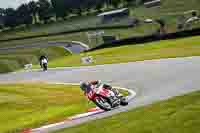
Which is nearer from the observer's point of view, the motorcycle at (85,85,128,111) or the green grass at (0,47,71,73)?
the motorcycle at (85,85,128,111)

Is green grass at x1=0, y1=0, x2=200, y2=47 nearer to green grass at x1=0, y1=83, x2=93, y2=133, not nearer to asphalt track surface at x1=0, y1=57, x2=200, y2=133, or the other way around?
asphalt track surface at x1=0, y1=57, x2=200, y2=133

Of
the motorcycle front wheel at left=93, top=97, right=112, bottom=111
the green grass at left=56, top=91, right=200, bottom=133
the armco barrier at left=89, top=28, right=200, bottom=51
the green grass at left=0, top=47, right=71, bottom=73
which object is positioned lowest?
the green grass at left=0, top=47, right=71, bottom=73

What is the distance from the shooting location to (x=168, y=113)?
13648 mm

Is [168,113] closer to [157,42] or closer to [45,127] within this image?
[45,127]

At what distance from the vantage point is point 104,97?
2094cm

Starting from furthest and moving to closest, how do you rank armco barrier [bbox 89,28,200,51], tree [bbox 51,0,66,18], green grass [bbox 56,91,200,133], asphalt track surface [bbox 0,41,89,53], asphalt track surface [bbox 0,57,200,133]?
tree [bbox 51,0,66,18] < asphalt track surface [bbox 0,41,89,53] < armco barrier [bbox 89,28,200,51] < asphalt track surface [bbox 0,57,200,133] < green grass [bbox 56,91,200,133]

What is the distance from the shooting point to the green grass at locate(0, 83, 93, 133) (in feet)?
71.9

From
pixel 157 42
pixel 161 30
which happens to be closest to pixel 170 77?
pixel 157 42

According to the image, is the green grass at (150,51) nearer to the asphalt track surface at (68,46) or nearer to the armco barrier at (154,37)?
the armco barrier at (154,37)

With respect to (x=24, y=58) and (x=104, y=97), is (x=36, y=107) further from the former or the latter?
(x=24, y=58)

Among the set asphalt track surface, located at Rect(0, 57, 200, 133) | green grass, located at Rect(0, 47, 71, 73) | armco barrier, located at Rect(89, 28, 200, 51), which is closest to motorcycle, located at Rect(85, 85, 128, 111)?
asphalt track surface, located at Rect(0, 57, 200, 133)

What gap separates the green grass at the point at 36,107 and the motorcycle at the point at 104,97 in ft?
6.58

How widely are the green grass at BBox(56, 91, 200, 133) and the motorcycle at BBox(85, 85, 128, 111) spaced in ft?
17.6

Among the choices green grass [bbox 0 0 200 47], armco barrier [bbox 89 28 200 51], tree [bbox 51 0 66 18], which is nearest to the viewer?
armco barrier [bbox 89 28 200 51]
